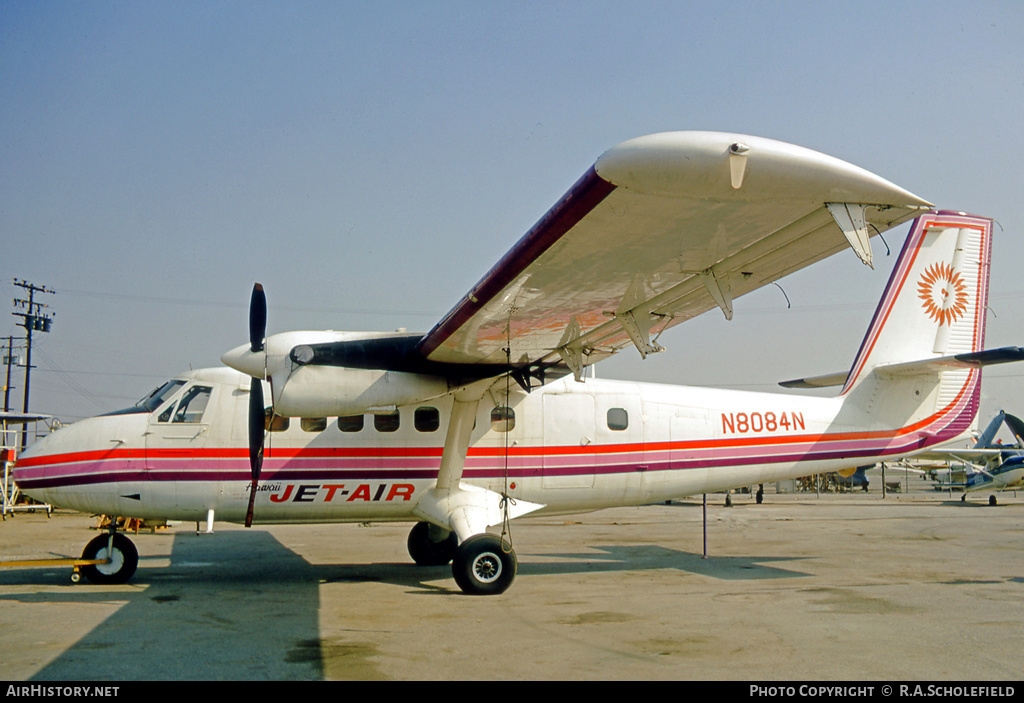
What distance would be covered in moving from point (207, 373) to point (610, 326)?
597 cm

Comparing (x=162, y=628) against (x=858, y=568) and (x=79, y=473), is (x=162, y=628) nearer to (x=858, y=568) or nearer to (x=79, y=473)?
(x=79, y=473)

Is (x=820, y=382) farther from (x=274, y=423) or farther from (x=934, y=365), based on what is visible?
(x=274, y=423)

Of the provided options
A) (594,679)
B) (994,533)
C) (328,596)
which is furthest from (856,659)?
(994,533)

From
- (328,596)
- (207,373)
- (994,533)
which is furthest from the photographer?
(994,533)

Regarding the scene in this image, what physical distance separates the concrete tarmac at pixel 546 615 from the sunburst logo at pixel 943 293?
417cm

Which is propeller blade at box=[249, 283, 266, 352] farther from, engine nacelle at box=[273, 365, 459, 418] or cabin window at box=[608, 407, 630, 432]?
cabin window at box=[608, 407, 630, 432]

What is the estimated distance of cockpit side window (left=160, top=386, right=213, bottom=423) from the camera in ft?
34.0

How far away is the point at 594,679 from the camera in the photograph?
567 cm

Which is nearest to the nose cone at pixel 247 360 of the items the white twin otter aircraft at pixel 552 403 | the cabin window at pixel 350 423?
the white twin otter aircraft at pixel 552 403

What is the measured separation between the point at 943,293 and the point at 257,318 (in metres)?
11.0

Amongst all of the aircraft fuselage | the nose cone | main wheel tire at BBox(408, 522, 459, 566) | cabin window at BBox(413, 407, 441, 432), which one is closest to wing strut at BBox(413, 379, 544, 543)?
the aircraft fuselage

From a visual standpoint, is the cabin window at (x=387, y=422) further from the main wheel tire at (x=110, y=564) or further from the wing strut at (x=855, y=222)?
the wing strut at (x=855, y=222)

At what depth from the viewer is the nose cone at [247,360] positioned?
893 cm
